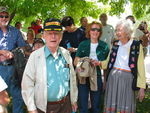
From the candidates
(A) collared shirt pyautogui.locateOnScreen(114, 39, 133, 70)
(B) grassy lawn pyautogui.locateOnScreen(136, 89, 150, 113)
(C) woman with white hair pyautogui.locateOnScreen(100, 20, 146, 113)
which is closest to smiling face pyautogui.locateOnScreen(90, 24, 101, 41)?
(C) woman with white hair pyautogui.locateOnScreen(100, 20, 146, 113)

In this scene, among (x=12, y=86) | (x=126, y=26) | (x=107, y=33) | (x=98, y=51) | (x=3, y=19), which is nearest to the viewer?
(x=126, y=26)

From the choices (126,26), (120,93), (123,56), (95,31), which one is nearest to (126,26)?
(126,26)

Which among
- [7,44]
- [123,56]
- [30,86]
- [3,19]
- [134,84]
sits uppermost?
[3,19]

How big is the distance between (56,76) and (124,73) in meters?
1.42

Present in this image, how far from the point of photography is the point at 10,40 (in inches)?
175

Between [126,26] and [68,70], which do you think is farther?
[126,26]

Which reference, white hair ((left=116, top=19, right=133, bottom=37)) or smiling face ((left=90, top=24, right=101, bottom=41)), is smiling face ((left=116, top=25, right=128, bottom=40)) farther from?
smiling face ((left=90, top=24, right=101, bottom=41))

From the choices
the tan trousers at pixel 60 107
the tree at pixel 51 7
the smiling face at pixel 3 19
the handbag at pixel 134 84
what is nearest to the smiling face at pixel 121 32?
the handbag at pixel 134 84

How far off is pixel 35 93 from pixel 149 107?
171 inches

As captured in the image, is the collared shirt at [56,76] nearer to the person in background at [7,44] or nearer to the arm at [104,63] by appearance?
the arm at [104,63]

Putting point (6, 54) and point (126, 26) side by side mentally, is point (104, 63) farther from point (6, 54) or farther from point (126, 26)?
point (6, 54)

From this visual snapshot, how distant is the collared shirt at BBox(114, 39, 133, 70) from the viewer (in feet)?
12.7

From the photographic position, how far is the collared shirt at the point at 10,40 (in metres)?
Result: 4.41

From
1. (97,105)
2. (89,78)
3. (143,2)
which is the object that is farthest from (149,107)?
(143,2)
